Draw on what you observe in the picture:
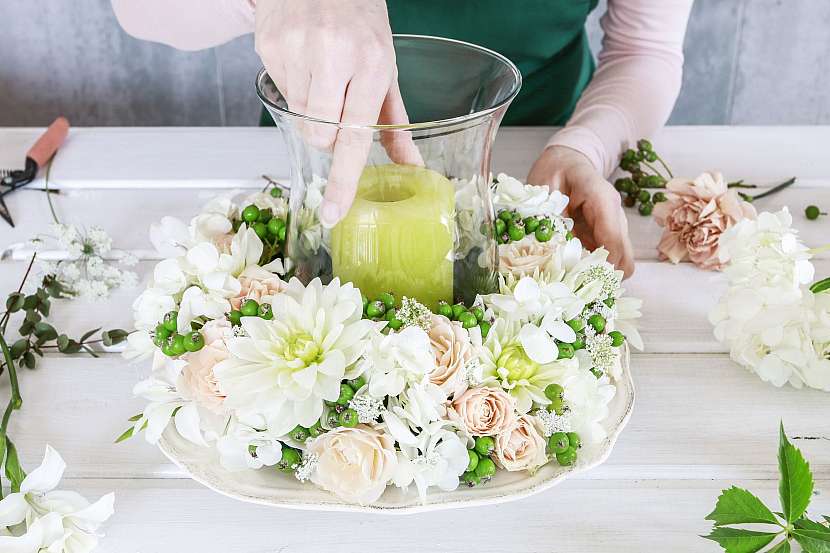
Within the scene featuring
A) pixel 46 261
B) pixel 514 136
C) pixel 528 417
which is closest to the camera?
pixel 528 417

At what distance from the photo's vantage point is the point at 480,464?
50 centimetres

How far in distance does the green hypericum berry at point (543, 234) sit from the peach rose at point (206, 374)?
244mm

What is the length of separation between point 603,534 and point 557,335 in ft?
0.42

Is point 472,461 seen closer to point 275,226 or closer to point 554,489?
point 554,489

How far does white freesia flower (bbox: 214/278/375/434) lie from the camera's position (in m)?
0.47

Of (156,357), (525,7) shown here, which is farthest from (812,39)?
(156,357)

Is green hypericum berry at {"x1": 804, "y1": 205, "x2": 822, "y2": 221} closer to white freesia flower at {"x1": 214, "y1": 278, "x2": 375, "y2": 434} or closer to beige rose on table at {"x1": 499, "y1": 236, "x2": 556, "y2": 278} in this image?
beige rose on table at {"x1": 499, "y1": 236, "x2": 556, "y2": 278}

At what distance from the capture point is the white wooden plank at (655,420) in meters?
0.58

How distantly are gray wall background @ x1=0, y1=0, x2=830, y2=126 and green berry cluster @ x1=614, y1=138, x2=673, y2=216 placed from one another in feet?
2.80

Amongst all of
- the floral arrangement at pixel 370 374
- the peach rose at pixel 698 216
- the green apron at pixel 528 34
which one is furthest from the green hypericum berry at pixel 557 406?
the green apron at pixel 528 34

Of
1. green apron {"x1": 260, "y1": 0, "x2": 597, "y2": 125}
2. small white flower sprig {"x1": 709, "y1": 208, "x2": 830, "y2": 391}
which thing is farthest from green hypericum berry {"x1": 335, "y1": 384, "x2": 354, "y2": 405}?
green apron {"x1": 260, "y1": 0, "x2": 597, "y2": 125}

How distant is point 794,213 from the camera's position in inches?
34.9

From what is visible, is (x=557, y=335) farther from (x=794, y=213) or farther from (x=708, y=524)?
(x=794, y=213)

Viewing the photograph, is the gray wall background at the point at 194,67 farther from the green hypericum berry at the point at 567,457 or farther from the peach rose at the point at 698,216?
the green hypericum berry at the point at 567,457
